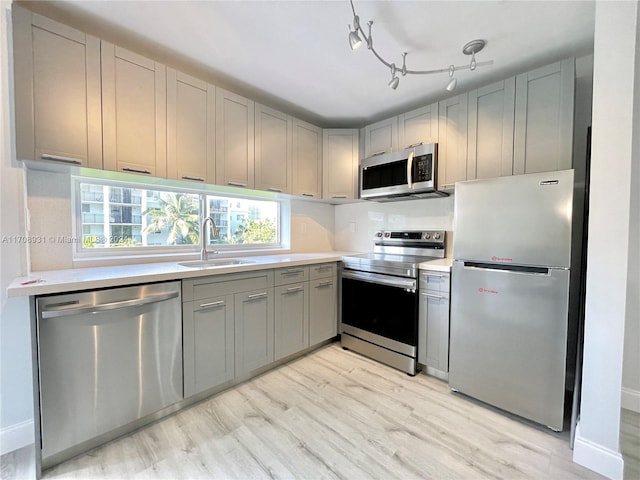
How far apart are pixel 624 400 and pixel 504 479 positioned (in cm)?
141

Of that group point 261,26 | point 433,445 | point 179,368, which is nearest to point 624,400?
point 433,445

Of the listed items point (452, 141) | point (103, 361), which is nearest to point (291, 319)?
point (103, 361)

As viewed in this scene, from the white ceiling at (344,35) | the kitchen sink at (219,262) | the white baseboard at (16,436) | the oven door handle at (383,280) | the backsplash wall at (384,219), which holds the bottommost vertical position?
the white baseboard at (16,436)

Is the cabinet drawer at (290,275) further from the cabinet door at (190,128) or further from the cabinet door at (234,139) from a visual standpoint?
the cabinet door at (190,128)

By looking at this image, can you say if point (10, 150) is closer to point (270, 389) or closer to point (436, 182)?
point (270, 389)

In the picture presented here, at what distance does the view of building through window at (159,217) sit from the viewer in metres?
1.96

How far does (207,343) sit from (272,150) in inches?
66.7

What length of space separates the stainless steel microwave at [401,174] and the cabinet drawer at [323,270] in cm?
82

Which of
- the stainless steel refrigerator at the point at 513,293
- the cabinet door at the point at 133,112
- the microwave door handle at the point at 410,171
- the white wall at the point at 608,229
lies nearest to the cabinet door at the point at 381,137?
the microwave door handle at the point at 410,171

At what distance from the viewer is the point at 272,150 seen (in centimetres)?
249

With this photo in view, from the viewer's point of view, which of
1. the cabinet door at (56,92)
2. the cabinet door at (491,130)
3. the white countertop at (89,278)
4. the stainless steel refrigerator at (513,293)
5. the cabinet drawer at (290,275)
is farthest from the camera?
the cabinet drawer at (290,275)

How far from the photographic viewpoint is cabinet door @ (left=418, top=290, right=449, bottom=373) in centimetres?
207

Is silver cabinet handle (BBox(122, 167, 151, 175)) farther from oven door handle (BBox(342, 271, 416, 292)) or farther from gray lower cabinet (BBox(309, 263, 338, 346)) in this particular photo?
oven door handle (BBox(342, 271, 416, 292))

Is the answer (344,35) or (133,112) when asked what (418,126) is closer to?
(344,35)
